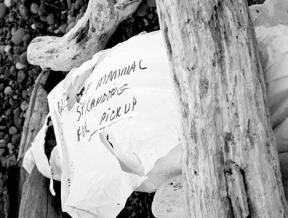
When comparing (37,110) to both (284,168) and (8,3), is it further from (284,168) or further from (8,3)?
(284,168)

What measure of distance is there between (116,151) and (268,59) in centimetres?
57

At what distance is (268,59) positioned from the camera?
167cm

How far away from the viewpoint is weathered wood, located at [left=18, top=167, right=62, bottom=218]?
220 centimetres

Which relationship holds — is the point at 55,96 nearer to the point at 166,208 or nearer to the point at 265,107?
the point at 166,208

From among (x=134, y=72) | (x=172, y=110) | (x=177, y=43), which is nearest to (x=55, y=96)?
(x=134, y=72)

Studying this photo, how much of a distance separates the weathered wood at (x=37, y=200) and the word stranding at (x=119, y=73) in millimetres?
524

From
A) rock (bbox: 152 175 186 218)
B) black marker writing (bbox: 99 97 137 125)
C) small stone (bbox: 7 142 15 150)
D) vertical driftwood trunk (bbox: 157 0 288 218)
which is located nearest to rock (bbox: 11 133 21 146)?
small stone (bbox: 7 142 15 150)

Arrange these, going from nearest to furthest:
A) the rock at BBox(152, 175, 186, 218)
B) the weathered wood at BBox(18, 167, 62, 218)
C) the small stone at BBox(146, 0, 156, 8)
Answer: the rock at BBox(152, 175, 186, 218) < the weathered wood at BBox(18, 167, 62, 218) < the small stone at BBox(146, 0, 156, 8)

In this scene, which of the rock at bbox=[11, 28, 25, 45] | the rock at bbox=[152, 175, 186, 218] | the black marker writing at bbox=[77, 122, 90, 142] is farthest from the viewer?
the rock at bbox=[11, 28, 25, 45]

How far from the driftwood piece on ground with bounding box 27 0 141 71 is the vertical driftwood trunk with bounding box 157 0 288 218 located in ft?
2.91

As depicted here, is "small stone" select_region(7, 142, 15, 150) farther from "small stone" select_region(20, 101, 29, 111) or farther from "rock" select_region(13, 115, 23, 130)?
"small stone" select_region(20, 101, 29, 111)

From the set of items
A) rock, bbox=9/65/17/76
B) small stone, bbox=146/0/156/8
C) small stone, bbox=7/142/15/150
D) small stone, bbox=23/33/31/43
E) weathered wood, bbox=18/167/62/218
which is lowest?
weathered wood, bbox=18/167/62/218

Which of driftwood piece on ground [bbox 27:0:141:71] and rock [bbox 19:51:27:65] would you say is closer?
driftwood piece on ground [bbox 27:0:141:71]

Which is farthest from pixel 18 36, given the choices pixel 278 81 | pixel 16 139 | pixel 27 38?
pixel 278 81
